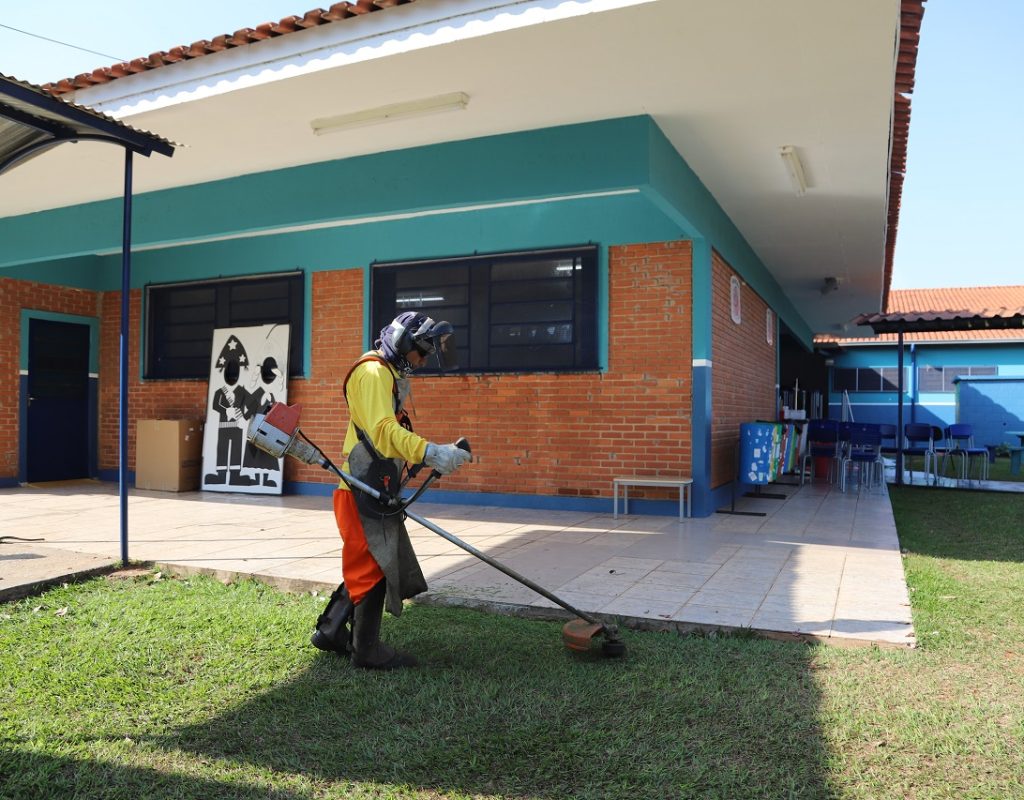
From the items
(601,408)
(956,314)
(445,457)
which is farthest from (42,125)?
(956,314)

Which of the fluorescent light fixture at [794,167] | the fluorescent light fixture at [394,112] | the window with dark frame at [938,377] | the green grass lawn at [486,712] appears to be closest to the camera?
the green grass lawn at [486,712]

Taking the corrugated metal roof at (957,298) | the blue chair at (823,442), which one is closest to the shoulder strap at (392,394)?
the blue chair at (823,442)

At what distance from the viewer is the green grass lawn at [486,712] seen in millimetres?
2502

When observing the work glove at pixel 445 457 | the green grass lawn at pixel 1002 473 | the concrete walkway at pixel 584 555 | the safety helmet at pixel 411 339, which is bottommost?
the green grass lawn at pixel 1002 473

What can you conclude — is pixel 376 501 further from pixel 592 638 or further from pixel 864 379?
pixel 864 379

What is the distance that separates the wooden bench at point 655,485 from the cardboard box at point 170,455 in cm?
540

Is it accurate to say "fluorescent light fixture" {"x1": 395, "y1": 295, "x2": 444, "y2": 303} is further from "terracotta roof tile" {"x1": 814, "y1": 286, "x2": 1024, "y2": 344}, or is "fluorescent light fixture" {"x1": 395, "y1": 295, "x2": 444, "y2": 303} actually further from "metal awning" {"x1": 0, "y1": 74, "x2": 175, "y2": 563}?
"terracotta roof tile" {"x1": 814, "y1": 286, "x2": 1024, "y2": 344}

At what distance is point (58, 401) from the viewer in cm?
1115

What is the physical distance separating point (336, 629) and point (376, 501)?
65 cm

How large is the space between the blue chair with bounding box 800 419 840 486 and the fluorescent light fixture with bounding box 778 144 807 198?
5.40m

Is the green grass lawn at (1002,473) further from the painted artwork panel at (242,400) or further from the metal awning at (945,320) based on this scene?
the painted artwork panel at (242,400)

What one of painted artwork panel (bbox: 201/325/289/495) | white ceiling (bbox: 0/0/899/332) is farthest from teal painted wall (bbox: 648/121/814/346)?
painted artwork panel (bbox: 201/325/289/495)

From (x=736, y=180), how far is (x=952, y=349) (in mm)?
18411

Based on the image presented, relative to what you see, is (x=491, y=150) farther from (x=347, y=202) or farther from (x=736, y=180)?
(x=736, y=180)
